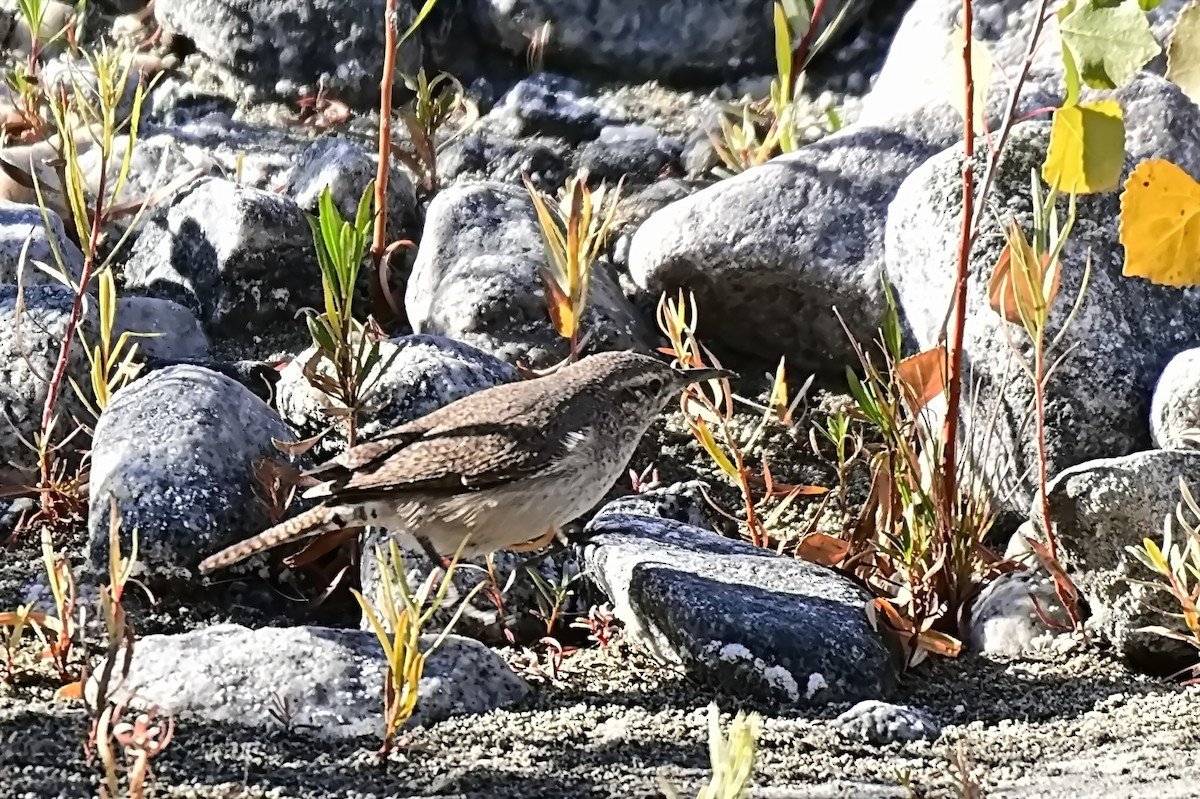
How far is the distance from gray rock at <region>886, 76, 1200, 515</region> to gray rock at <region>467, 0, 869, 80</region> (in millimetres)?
3248

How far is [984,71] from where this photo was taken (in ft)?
14.3

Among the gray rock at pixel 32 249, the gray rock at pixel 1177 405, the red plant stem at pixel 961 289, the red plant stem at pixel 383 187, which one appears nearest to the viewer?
the red plant stem at pixel 961 289

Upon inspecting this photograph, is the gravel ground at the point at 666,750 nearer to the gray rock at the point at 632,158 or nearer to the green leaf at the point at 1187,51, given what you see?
the green leaf at the point at 1187,51

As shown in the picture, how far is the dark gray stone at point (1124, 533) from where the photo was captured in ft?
14.3

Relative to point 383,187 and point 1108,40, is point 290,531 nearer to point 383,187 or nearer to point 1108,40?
point 383,187

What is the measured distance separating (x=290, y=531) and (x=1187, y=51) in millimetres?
2982

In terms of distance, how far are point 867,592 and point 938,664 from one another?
353 mm

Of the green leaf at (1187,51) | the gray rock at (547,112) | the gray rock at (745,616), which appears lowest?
the gray rock at (745,616)

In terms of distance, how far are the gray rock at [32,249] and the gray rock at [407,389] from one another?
135cm

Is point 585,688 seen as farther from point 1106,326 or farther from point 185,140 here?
point 185,140

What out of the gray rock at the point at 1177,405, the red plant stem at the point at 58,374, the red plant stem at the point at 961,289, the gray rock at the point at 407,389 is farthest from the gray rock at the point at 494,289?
the gray rock at the point at 1177,405

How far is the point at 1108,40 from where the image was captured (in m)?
3.61

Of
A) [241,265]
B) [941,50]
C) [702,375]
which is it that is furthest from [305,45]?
[702,375]

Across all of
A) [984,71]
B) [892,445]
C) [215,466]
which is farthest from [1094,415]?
[215,466]
